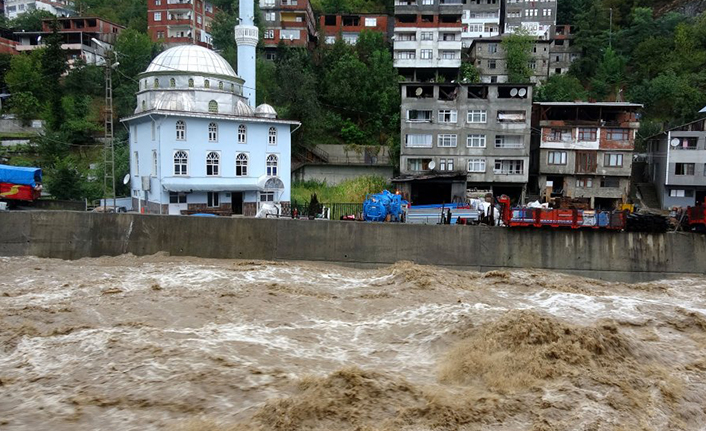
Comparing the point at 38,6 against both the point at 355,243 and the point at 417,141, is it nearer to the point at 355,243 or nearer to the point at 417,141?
the point at 417,141

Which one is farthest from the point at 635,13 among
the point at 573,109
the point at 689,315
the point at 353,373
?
the point at 353,373

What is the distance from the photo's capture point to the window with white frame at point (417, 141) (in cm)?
4388

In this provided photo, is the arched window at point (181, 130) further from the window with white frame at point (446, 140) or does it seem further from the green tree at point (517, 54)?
the green tree at point (517, 54)

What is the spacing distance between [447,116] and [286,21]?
2867cm

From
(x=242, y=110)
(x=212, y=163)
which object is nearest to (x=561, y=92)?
(x=242, y=110)

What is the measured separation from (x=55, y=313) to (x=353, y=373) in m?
10.5

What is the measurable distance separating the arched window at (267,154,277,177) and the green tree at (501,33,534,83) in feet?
96.3

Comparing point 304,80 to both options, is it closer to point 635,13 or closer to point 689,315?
point 689,315

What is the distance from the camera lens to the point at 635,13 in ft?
209

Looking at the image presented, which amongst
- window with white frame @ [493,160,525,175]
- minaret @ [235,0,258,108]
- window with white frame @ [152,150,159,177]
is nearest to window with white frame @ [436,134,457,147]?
window with white frame @ [493,160,525,175]

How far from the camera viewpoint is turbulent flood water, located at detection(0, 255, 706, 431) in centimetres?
1124

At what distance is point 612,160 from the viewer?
141 feet

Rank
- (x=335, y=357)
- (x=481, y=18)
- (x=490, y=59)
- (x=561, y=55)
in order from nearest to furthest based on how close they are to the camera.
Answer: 1. (x=335, y=357)
2. (x=490, y=59)
3. (x=561, y=55)
4. (x=481, y=18)

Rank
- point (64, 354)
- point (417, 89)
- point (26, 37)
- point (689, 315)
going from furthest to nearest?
point (26, 37)
point (417, 89)
point (689, 315)
point (64, 354)
